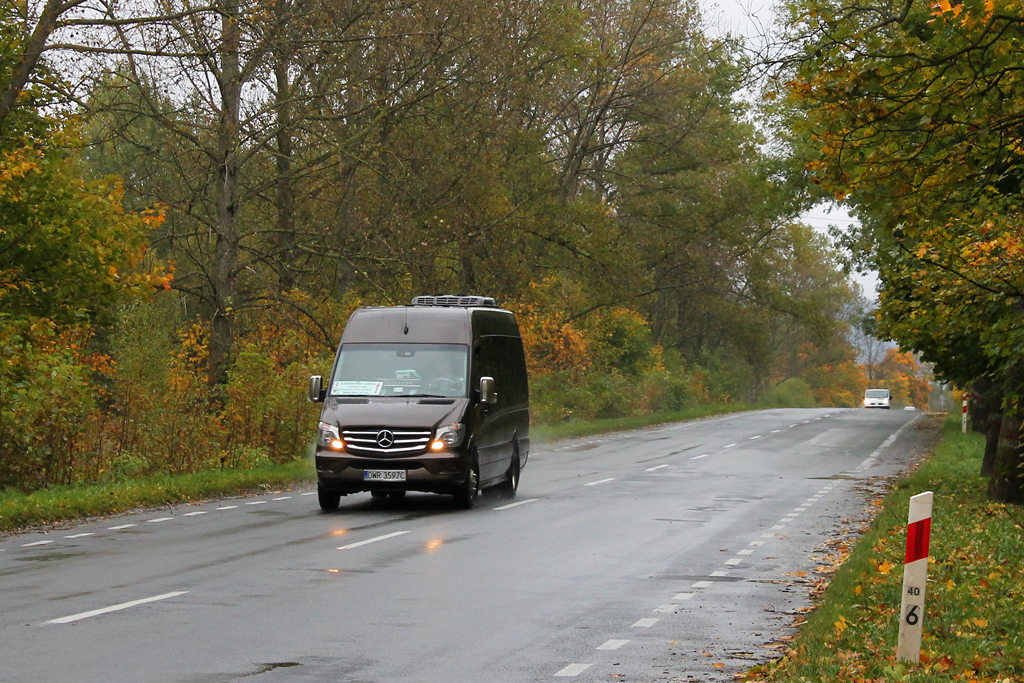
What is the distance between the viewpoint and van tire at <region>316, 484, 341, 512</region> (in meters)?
17.2

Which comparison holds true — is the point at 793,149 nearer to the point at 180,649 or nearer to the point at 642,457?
the point at 642,457

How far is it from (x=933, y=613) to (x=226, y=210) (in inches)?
844

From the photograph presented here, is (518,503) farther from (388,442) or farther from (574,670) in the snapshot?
(574,670)

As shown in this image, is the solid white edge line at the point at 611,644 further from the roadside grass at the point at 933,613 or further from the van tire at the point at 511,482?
the van tire at the point at 511,482

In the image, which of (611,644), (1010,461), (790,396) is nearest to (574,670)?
(611,644)

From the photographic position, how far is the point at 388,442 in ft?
55.6

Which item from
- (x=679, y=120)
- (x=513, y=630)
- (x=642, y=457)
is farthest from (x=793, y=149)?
(x=513, y=630)

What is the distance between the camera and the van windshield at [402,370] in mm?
17891

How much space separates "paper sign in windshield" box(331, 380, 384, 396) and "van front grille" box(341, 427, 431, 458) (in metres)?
1.00

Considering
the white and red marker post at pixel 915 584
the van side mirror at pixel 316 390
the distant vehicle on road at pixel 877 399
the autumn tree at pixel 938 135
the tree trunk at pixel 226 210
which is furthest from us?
the distant vehicle on road at pixel 877 399

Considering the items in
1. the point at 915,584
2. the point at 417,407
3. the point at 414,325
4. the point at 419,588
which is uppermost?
the point at 414,325

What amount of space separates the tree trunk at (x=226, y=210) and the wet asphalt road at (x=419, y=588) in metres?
8.71

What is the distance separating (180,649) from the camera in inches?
314

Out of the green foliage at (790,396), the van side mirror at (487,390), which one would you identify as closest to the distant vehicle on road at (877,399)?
the green foliage at (790,396)
